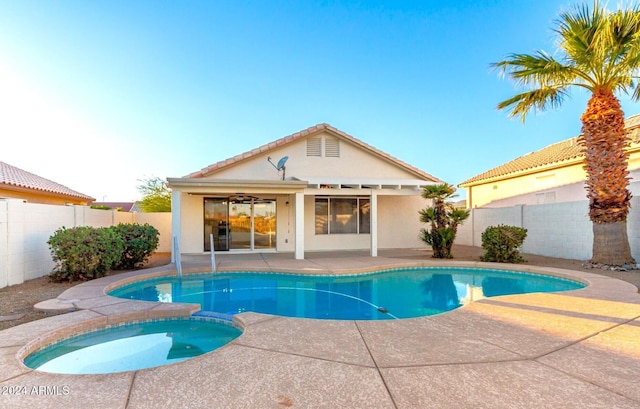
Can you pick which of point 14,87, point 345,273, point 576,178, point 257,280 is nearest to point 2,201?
point 257,280

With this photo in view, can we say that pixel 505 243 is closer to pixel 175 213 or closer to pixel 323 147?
pixel 323 147

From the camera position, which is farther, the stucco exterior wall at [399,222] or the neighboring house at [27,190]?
the stucco exterior wall at [399,222]

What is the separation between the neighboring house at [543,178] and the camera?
16.0 metres

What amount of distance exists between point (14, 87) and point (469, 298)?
61.4ft

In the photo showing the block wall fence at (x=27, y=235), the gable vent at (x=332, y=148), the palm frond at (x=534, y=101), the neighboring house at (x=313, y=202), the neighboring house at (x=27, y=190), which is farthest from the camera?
the gable vent at (x=332, y=148)

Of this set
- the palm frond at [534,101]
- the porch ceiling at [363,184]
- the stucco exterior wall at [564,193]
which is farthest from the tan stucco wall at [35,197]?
the stucco exterior wall at [564,193]

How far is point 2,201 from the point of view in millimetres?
8484

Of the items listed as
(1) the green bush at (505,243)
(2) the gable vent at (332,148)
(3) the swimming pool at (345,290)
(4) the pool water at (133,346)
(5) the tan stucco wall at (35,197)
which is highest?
(2) the gable vent at (332,148)

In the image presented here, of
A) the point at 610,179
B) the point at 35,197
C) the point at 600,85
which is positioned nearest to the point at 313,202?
the point at 610,179

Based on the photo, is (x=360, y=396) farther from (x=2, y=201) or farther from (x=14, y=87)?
(x=14, y=87)

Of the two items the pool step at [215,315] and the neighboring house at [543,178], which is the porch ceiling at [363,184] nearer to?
the neighboring house at [543,178]

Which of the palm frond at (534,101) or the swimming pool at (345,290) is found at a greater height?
the palm frond at (534,101)

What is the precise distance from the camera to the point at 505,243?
491 inches

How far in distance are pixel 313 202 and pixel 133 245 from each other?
27.4 feet
